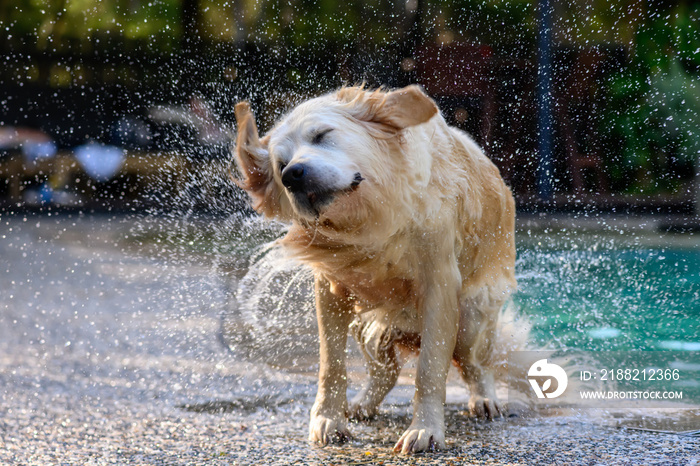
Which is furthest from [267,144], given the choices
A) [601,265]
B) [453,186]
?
[601,265]

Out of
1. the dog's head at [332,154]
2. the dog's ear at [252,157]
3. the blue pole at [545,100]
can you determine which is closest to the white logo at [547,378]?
the dog's head at [332,154]

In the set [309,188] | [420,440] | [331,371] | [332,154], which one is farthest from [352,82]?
[420,440]

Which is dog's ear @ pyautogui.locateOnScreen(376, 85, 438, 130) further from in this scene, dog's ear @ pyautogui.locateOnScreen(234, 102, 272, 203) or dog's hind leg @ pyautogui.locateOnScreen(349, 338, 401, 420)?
dog's hind leg @ pyautogui.locateOnScreen(349, 338, 401, 420)

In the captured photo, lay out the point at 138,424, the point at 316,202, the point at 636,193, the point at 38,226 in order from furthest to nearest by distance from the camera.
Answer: the point at 38,226
the point at 636,193
the point at 138,424
the point at 316,202

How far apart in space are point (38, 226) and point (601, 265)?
9190 millimetres

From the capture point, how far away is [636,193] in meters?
10.6

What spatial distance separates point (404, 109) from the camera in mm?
2990

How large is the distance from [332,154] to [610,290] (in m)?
4.59

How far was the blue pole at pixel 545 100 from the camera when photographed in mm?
11055

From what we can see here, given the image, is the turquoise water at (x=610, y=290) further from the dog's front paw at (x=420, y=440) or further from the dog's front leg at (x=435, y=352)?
the dog's front paw at (x=420, y=440)

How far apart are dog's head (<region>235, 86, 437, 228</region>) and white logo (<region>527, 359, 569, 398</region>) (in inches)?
55.3

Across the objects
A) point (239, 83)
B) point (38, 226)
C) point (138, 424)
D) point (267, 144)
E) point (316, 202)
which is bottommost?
point (138, 424)

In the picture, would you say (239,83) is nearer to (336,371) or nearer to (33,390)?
(33,390)

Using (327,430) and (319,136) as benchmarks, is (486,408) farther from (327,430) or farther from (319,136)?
(319,136)
